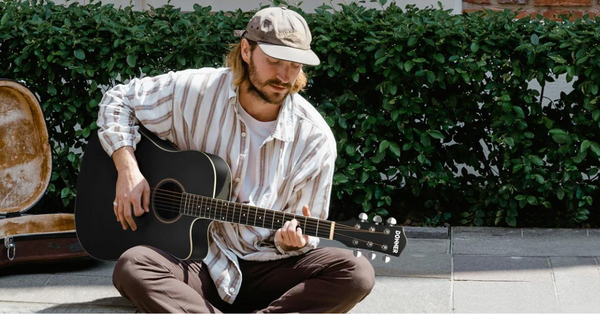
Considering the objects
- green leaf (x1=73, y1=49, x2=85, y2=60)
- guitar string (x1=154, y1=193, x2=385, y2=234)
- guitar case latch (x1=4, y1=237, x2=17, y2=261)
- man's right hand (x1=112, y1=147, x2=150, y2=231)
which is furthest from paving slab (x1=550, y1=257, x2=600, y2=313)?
green leaf (x1=73, y1=49, x2=85, y2=60)

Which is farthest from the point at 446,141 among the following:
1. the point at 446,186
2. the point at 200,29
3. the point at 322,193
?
the point at 322,193

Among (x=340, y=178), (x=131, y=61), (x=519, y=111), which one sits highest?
(x=131, y=61)

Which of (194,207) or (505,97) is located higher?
(505,97)

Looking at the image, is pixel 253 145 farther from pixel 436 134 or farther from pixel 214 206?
pixel 436 134

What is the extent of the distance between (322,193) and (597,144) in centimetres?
208

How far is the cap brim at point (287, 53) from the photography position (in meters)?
3.27

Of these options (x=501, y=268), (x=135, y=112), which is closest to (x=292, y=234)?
(x=135, y=112)

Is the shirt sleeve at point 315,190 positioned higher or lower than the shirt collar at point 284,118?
lower

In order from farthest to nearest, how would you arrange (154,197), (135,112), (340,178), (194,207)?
(340,178) < (135,112) < (154,197) < (194,207)

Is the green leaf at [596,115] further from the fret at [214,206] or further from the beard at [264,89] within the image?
the fret at [214,206]

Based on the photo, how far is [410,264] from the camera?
441 centimetres

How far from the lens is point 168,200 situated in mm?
3480

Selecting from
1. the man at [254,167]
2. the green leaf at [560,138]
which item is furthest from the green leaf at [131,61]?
the green leaf at [560,138]

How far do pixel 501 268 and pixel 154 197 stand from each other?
5.65 ft
